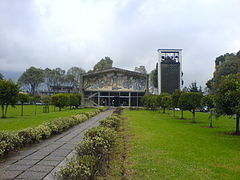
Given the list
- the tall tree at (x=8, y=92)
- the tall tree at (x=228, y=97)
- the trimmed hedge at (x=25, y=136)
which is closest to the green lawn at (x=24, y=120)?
the tall tree at (x=8, y=92)

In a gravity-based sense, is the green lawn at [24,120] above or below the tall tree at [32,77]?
below

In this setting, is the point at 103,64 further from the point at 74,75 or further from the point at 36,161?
the point at 36,161

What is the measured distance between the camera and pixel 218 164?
6.17 meters

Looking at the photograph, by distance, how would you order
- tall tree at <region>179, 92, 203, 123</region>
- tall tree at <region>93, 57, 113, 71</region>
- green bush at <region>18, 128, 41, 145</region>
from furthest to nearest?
tall tree at <region>93, 57, 113, 71</region> → tall tree at <region>179, 92, 203, 123</region> → green bush at <region>18, 128, 41, 145</region>

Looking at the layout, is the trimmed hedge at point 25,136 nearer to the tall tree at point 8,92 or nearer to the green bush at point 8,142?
the green bush at point 8,142

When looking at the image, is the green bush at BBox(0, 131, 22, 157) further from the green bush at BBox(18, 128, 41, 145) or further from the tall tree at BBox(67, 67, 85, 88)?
the tall tree at BBox(67, 67, 85, 88)

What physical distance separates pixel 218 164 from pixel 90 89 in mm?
44267

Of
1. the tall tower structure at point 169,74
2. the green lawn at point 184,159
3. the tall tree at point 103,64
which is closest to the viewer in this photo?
the green lawn at point 184,159

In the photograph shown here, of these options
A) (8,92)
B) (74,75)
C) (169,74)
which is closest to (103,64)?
(74,75)

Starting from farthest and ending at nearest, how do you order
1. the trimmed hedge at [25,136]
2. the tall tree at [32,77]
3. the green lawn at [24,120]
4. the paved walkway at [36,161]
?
1. the tall tree at [32,77]
2. the green lawn at [24,120]
3. the trimmed hedge at [25,136]
4. the paved walkway at [36,161]

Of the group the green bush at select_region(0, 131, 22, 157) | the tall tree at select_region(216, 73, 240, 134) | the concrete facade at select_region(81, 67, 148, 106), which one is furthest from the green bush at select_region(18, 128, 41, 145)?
the concrete facade at select_region(81, 67, 148, 106)

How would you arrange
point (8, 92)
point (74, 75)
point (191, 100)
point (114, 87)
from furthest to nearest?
Result: point (74, 75) < point (114, 87) < point (8, 92) < point (191, 100)

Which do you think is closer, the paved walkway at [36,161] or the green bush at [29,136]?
the paved walkway at [36,161]

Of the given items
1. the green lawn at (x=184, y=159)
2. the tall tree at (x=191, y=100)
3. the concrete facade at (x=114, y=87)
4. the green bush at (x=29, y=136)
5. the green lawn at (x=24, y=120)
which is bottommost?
the green lawn at (x=184, y=159)
